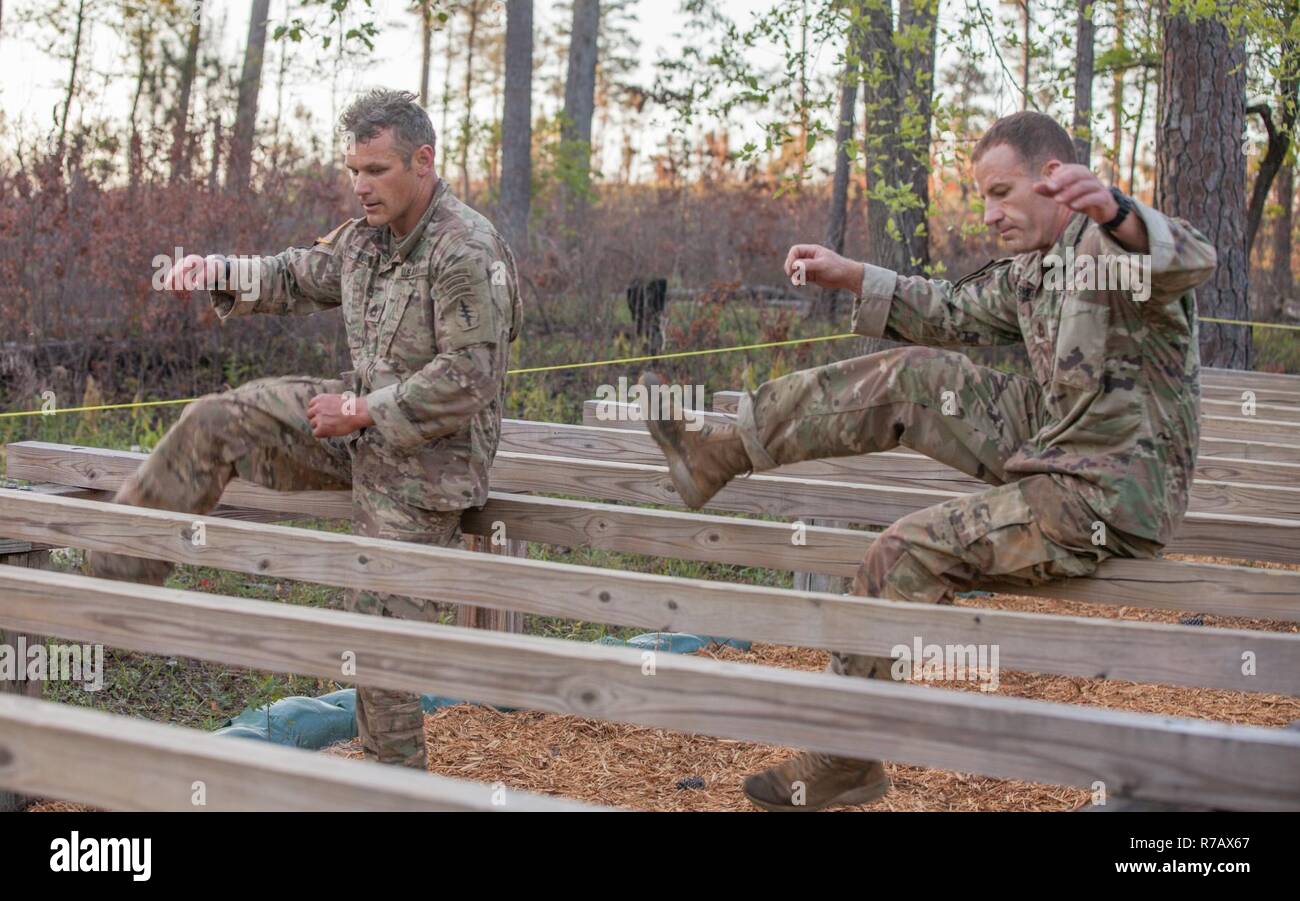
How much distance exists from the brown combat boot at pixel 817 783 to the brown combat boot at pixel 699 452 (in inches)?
33.9

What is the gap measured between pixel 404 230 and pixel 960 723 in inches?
99.9

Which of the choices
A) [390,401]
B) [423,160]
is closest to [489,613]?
[390,401]

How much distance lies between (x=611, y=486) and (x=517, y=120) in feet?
39.2

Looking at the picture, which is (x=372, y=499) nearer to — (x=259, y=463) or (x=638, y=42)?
(x=259, y=463)

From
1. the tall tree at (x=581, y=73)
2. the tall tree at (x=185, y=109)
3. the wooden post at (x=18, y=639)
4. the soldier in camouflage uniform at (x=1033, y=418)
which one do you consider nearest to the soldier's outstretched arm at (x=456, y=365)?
the soldier in camouflage uniform at (x=1033, y=418)

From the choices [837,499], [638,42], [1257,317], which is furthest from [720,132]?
[837,499]

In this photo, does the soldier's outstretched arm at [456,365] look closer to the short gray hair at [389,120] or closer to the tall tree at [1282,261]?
the short gray hair at [389,120]

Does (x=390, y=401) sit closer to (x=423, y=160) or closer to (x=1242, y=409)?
(x=423, y=160)

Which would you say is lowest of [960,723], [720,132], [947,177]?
[960,723]

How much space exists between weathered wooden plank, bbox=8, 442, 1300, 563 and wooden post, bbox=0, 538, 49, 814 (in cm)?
52

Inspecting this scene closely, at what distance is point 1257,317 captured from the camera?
18031 mm

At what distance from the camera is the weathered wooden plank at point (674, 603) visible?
2.98 m

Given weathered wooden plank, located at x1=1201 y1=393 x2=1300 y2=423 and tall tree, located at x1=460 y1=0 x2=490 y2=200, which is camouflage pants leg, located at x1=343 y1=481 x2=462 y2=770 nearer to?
weathered wooden plank, located at x1=1201 y1=393 x2=1300 y2=423
